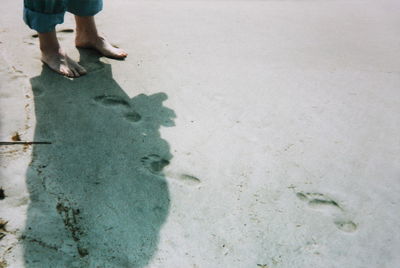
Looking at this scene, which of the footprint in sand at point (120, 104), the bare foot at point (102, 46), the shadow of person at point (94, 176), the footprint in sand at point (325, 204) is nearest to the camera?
the shadow of person at point (94, 176)

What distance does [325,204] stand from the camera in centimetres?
121

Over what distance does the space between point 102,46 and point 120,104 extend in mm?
501

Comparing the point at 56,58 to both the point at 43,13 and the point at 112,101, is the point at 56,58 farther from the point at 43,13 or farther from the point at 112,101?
the point at 112,101

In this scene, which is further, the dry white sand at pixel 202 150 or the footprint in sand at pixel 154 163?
the footprint in sand at pixel 154 163

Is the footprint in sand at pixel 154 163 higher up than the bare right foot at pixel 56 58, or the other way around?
the bare right foot at pixel 56 58

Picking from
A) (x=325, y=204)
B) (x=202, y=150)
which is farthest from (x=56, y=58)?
(x=325, y=204)

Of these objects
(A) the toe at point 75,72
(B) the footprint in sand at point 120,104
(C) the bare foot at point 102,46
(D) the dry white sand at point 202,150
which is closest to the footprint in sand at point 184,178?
(D) the dry white sand at point 202,150

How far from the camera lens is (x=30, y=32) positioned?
2006 mm

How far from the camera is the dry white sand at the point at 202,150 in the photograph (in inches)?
41.6

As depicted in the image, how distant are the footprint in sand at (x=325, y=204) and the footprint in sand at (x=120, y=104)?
2.57 ft

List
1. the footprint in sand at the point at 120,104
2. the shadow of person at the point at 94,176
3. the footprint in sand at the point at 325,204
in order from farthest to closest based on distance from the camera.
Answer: the footprint in sand at the point at 120,104, the footprint in sand at the point at 325,204, the shadow of person at the point at 94,176

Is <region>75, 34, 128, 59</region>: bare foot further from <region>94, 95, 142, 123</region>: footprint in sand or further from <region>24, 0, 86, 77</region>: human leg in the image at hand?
<region>94, 95, 142, 123</region>: footprint in sand

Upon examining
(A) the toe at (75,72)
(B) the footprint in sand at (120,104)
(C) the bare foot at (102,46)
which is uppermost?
(C) the bare foot at (102,46)

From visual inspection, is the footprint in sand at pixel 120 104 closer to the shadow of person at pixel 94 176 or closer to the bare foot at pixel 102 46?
the shadow of person at pixel 94 176
